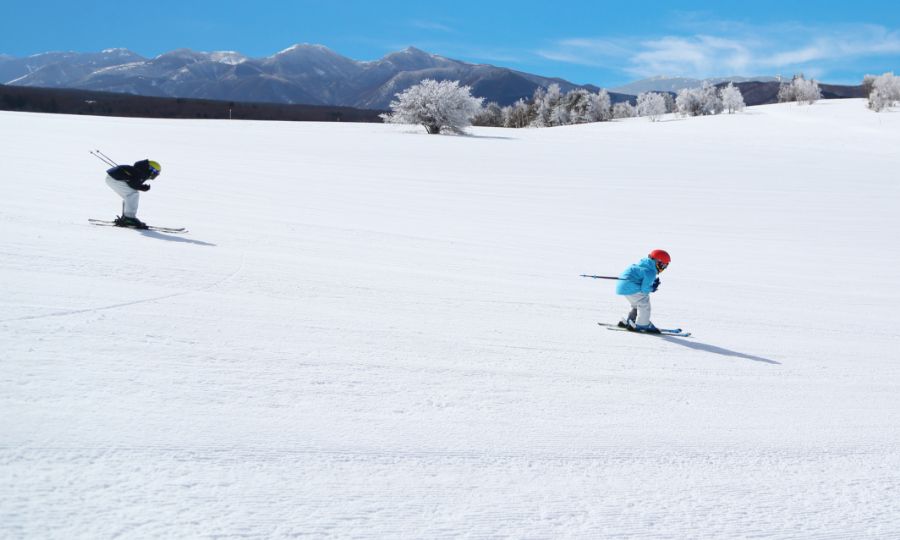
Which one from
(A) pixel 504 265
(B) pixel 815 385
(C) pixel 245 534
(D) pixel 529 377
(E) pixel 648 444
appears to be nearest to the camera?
(C) pixel 245 534

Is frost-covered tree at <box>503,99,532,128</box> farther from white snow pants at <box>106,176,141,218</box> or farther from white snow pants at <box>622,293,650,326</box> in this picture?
white snow pants at <box>622,293,650,326</box>

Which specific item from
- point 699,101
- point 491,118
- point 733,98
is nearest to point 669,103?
point 699,101

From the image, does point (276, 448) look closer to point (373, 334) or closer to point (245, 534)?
point (245, 534)

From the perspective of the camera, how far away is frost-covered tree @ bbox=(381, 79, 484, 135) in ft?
147

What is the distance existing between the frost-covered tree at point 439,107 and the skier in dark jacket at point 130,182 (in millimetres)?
36508

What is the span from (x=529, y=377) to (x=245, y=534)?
2924 millimetres

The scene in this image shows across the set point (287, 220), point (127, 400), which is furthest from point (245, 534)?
point (287, 220)

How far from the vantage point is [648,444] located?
411cm

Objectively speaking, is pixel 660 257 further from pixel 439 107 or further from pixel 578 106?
pixel 578 106

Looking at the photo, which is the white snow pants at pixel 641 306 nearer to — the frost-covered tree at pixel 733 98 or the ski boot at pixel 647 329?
the ski boot at pixel 647 329

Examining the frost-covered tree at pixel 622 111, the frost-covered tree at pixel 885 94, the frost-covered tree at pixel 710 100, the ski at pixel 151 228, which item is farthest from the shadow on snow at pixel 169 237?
the frost-covered tree at pixel 622 111

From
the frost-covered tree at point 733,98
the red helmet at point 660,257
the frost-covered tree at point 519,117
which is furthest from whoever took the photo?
the frost-covered tree at point 519,117

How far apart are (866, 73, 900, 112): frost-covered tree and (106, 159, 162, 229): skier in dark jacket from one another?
82.4 m

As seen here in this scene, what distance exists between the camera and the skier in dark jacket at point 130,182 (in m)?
9.62
